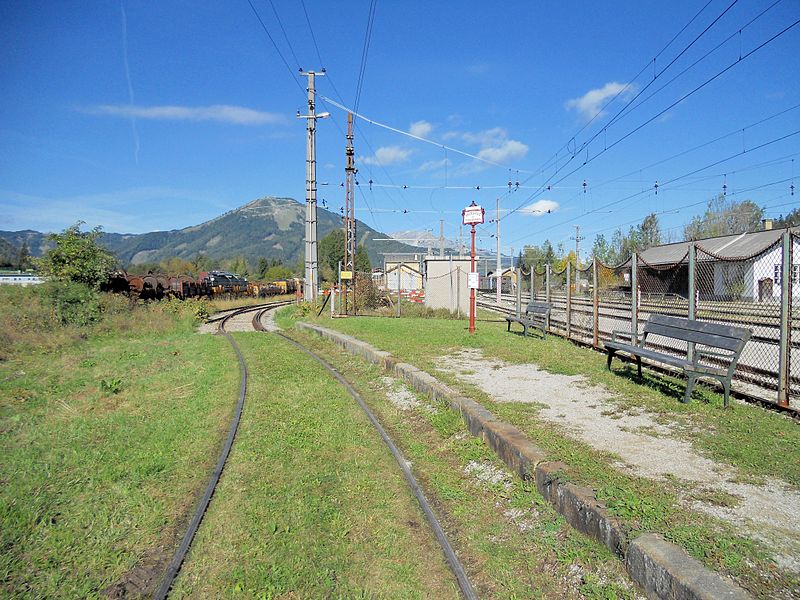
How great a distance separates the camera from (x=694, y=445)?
16.7 ft

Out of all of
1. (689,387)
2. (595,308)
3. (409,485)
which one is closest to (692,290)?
(689,387)

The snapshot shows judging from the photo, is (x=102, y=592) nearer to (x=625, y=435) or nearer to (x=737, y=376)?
(x=625, y=435)

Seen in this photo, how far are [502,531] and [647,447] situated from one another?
189cm

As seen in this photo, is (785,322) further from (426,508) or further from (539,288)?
(539,288)

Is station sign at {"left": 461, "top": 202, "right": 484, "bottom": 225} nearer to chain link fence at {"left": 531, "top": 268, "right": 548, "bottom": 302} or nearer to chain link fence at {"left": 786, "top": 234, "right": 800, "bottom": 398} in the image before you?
chain link fence at {"left": 531, "top": 268, "right": 548, "bottom": 302}

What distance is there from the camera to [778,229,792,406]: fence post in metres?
6.07

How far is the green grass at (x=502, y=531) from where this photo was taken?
3363 mm

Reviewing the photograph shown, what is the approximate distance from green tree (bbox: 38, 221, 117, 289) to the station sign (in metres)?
13.9

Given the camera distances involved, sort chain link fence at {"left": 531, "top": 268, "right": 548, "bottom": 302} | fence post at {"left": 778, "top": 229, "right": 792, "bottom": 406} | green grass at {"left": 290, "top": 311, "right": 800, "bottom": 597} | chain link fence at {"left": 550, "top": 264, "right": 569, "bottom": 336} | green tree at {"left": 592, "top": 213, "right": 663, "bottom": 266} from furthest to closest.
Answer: green tree at {"left": 592, "top": 213, "right": 663, "bottom": 266} → chain link fence at {"left": 531, "top": 268, "right": 548, "bottom": 302} → chain link fence at {"left": 550, "top": 264, "right": 569, "bottom": 336} → fence post at {"left": 778, "top": 229, "right": 792, "bottom": 406} → green grass at {"left": 290, "top": 311, "right": 800, "bottom": 597}

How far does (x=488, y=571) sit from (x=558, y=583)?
0.46 meters

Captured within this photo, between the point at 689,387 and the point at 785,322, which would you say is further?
the point at 689,387

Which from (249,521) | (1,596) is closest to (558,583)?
(249,521)

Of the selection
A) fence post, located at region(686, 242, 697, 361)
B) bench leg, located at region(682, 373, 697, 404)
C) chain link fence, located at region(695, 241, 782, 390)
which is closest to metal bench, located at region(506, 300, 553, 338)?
chain link fence, located at region(695, 241, 782, 390)

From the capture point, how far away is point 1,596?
10.9ft
